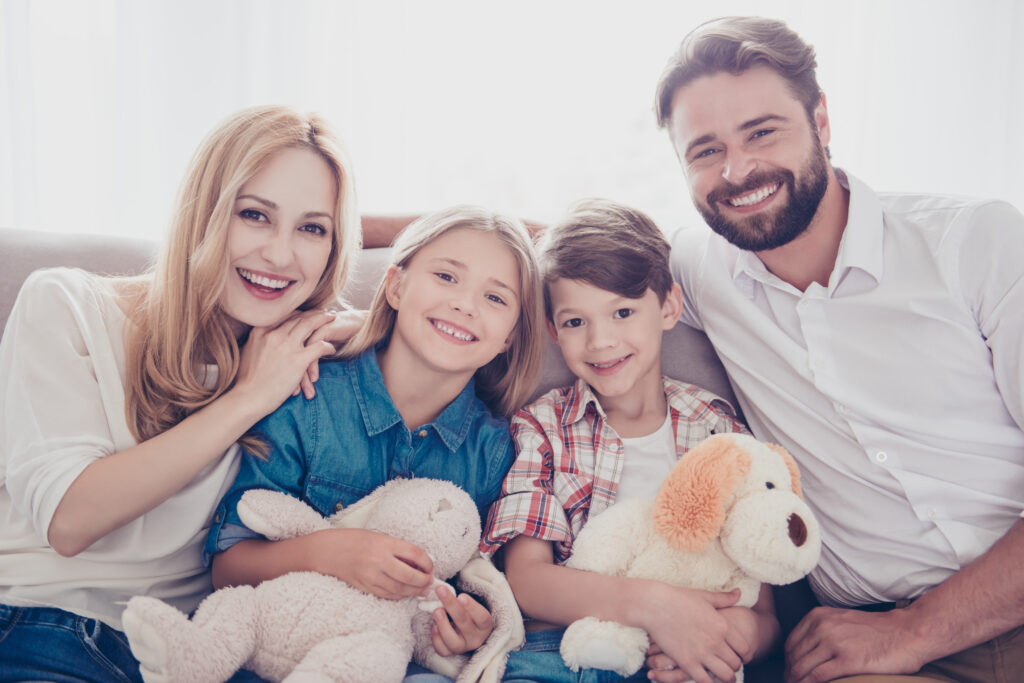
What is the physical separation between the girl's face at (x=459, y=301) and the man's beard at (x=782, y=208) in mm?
500

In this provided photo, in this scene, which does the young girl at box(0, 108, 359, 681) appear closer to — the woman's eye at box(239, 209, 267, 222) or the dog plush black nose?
the woman's eye at box(239, 209, 267, 222)

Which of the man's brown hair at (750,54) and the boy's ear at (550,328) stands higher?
the man's brown hair at (750,54)

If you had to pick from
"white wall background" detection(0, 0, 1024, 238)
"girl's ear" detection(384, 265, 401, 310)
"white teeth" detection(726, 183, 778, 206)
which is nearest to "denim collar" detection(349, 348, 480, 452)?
"girl's ear" detection(384, 265, 401, 310)

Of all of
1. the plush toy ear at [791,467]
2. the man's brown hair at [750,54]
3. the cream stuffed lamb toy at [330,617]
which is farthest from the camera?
the man's brown hair at [750,54]

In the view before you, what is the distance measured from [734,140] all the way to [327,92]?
6.25 ft

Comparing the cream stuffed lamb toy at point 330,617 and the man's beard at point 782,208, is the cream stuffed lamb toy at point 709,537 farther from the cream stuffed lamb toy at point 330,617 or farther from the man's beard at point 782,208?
the man's beard at point 782,208

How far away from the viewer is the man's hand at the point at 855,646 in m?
1.22

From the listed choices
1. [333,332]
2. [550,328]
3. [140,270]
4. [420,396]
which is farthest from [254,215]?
[550,328]

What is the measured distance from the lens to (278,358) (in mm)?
1386

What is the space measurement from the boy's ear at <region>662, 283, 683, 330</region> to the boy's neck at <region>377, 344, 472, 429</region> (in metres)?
0.50

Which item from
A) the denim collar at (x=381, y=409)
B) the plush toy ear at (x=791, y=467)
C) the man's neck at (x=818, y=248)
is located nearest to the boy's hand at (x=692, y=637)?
the plush toy ear at (x=791, y=467)

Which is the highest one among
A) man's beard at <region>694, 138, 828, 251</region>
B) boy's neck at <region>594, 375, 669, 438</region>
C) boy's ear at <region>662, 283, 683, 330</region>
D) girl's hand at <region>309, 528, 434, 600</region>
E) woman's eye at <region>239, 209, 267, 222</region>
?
man's beard at <region>694, 138, 828, 251</region>

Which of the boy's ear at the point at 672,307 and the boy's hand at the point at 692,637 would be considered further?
the boy's ear at the point at 672,307

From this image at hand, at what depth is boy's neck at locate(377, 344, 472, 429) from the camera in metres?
1.58
